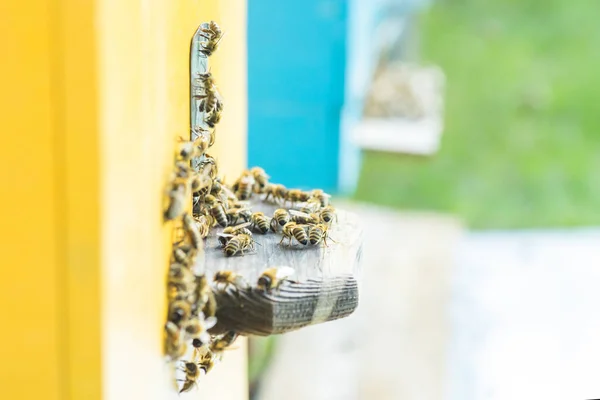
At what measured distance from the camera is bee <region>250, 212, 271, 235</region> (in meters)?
1.05

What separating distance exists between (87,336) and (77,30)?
0.26 meters

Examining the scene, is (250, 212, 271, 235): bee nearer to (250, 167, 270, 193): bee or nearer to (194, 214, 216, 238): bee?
(194, 214, 216, 238): bee

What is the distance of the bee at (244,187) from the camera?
49.6 inches

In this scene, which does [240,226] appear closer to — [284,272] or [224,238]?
[224,238]

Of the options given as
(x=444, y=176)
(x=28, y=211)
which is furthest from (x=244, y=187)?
(x=444, y=176)

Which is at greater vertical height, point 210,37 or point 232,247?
point 210,37

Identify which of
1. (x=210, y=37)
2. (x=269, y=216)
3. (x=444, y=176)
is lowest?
(x=444, y=176)

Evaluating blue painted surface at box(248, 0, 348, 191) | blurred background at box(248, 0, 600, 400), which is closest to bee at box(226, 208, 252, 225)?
blurred background at box(248, 0, 600, 400)

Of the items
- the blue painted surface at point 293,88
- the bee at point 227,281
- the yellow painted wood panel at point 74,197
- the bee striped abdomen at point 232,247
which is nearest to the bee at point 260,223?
the bee striped abdomen at point 232,247

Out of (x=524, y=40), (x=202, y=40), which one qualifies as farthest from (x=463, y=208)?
(x=202, y=40)

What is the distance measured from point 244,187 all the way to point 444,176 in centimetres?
492

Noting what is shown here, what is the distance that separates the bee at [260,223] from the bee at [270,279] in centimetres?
22

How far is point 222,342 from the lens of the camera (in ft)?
2.97

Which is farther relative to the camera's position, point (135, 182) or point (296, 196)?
point (296, 196)
